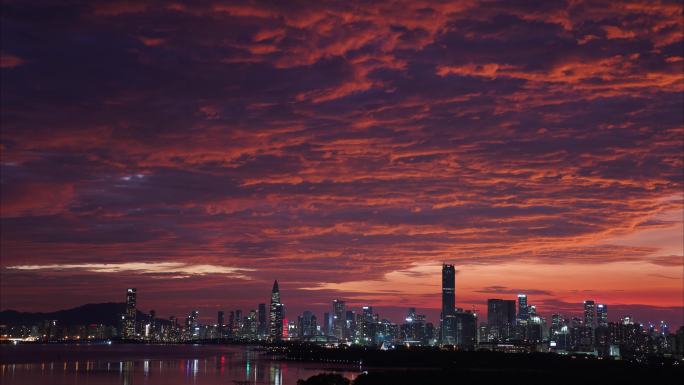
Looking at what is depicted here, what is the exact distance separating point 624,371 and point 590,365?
18248 mm

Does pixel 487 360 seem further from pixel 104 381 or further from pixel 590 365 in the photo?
pixel 104 381

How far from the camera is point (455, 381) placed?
358 feet

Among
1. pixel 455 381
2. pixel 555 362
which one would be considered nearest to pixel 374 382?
pixel 455 381

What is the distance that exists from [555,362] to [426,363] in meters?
32.7

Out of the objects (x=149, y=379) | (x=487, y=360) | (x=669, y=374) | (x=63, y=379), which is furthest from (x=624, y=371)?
(x=63, y=379)

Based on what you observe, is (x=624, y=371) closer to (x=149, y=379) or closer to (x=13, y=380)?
(x=149, y=379)

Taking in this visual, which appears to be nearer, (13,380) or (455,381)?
(455,381)

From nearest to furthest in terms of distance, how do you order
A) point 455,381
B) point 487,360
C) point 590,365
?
point 455,381 < point 590,365 < point 487,360

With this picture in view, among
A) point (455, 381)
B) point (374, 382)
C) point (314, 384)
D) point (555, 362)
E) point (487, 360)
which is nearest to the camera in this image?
point (314, 384)

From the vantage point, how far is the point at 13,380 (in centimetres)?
12450

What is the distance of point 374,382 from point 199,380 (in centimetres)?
4082

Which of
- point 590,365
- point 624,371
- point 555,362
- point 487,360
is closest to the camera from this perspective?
point 624,371

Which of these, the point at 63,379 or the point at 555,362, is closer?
the point at 63,379

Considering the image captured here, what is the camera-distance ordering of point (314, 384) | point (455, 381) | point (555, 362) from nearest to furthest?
point (314, 384), point (455, 381), point (555, 362)
